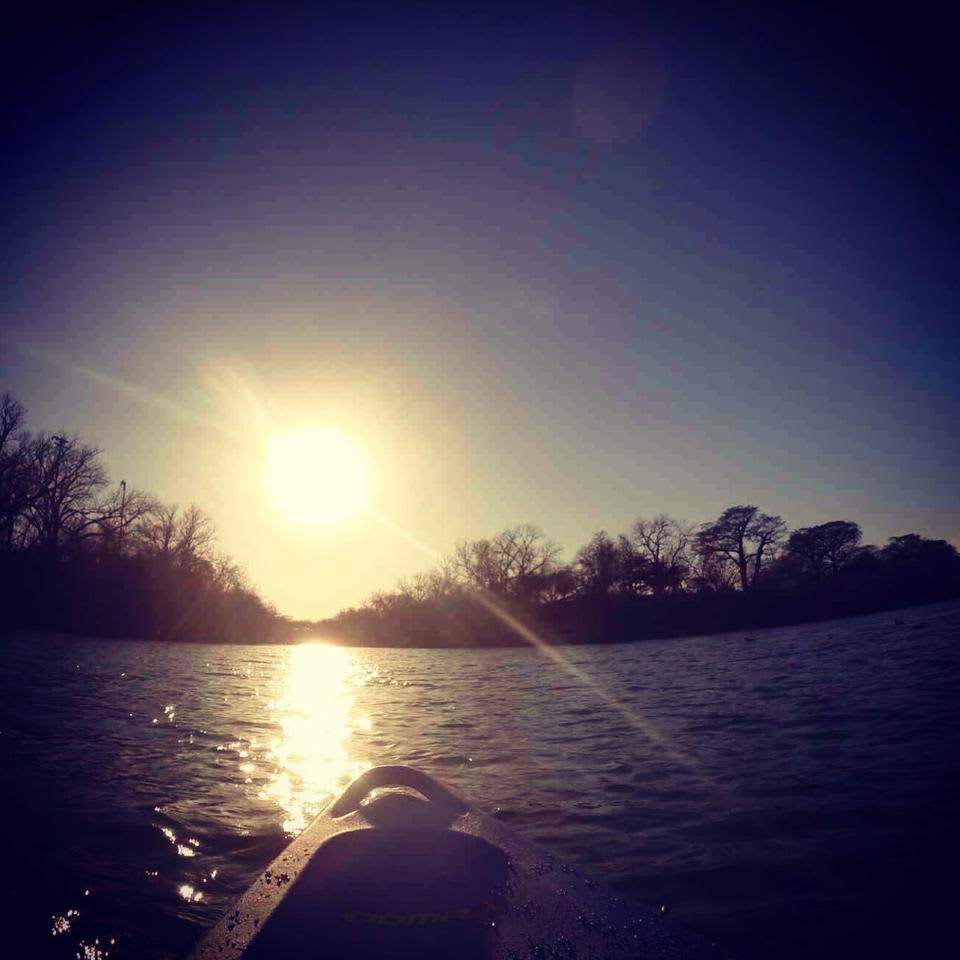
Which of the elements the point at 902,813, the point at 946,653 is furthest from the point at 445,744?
the point at 946,653

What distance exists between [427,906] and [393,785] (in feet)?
5.94

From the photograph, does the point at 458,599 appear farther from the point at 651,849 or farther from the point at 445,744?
the point at 651,849

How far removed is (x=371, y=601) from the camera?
81812 mm

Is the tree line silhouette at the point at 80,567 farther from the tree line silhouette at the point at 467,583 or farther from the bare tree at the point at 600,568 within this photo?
the bare tree at the point at 600,568

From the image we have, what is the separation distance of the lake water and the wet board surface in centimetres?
75

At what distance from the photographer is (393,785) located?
430 cm

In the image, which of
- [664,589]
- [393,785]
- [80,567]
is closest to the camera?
[393,785]

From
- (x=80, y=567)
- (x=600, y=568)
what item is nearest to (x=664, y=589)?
(x=600, y=568)

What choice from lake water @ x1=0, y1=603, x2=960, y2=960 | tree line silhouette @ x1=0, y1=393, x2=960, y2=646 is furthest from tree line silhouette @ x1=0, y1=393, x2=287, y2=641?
lake water @ x1=0, y1=603, x2=960, y2=960

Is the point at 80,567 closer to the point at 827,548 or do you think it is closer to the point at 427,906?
the point at 427,906

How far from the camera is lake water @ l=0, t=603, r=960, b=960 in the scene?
3.31 meters

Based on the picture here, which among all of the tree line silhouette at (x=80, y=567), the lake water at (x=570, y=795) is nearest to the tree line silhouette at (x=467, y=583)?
the tree line silhouette at (x=80, y=567)

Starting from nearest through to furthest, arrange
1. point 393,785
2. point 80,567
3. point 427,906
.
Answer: point 427,906 → point 393,785 → point 80,567

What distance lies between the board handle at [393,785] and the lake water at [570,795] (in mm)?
800
